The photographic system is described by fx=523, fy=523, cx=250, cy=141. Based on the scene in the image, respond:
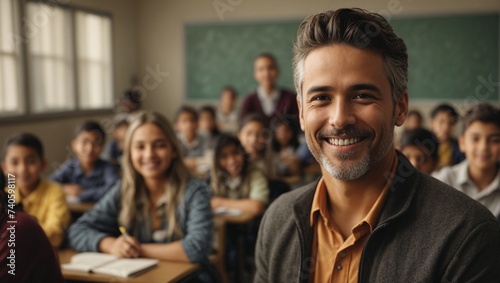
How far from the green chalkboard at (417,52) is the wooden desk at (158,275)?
535 centimetres

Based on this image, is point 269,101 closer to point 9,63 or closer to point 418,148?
point 418,148

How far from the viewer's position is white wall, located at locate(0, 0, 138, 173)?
6.86 metres

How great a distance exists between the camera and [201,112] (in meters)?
6.82

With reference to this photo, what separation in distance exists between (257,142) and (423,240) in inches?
131

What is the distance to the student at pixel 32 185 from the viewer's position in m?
2.95

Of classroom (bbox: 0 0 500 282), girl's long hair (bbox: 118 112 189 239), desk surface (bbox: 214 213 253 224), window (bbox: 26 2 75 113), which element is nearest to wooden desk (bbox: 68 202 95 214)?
classroom (bbox: 0 0 500 282)

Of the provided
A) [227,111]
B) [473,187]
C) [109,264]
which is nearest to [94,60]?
[227,111]

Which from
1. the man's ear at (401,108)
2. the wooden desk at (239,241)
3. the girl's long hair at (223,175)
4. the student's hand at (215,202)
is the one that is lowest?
the wooden desk at (239,241)

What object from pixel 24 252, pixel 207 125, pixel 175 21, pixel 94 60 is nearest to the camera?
Answer: pixel 24 252

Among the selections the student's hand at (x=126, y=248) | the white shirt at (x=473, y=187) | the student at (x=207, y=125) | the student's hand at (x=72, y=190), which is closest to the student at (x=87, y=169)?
the student's hand at (x=72, y=190)

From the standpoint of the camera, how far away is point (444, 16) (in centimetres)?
791

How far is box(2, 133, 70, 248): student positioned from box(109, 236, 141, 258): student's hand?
2.13 feet

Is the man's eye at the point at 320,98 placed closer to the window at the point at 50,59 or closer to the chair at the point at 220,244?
the chair at the point at 220,244

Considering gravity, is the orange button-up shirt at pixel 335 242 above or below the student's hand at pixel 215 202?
above
